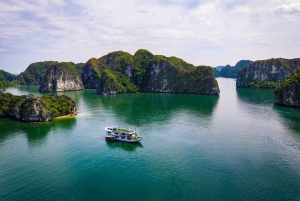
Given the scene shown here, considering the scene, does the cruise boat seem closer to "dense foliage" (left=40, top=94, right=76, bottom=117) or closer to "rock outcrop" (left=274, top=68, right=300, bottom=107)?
"dense foliage" (left=40, top=94, right=76, bottom=117)

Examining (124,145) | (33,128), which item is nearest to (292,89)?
(124,145)

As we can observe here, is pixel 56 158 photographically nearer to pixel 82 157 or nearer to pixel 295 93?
pixel 82 157

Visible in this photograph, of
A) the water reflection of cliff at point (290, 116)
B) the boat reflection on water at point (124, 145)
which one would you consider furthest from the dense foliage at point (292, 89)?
the boat reflection on water at point (124, 145)

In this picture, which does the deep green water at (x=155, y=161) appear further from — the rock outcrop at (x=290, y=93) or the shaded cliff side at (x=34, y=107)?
the rock outcrop at (x=290, y=93)

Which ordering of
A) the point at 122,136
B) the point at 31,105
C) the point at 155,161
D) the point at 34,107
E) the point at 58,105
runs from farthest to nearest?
the point at 58,105
the point at 34,107
the point at 31,105
the point at 122,136
the point at 155,161

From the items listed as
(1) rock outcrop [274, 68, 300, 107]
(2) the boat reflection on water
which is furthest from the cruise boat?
(1) rock outcrop [274, 68, 300, 107]

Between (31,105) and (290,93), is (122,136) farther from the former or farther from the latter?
(290,93)
